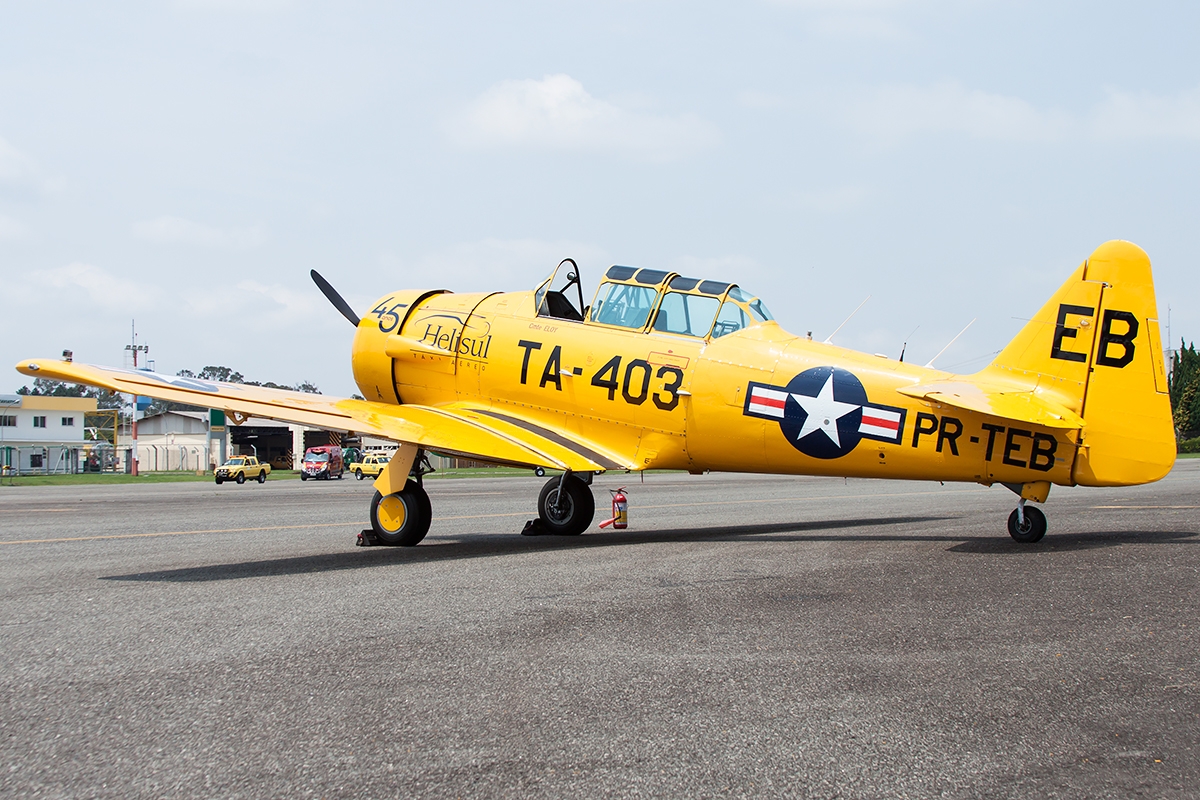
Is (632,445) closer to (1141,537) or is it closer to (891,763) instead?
(1141,537)

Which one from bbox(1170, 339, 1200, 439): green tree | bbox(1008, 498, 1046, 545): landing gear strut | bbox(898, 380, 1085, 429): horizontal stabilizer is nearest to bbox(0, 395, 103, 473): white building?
bbox(898, 380, 1085, 429): horizontal stabilizer

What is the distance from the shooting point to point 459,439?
1132cm

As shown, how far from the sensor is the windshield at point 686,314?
37.9ft

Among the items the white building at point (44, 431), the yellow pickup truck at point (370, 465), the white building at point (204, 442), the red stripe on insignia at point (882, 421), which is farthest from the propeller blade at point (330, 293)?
the white building at point (44, 431)

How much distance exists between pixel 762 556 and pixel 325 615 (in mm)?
4526

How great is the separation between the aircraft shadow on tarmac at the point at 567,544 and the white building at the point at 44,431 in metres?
86.9

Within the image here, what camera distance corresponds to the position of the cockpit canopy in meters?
11.5

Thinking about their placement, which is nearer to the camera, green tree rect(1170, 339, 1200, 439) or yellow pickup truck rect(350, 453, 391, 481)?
yellow pickup truck rect(350, 453, 391, 481)

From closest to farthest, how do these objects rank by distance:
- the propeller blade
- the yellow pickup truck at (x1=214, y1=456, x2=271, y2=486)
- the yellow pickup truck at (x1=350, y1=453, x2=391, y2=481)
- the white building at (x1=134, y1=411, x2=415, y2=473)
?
the propeller blade, the yellow pickup truck at (x1=214, y1=456, x2=271, y2=486), the yellow pickup truck at (x1=350, y1=453, x2=391, y2=481), the white building at (x1=134, y1=411, x2=415, y2=473)

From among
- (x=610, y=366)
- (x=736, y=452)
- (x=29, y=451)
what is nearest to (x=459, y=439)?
(x=610, y=366)

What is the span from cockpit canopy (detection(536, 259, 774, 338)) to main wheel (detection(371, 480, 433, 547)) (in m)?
3.30

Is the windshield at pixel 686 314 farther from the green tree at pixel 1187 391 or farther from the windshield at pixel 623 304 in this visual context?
the green tree at pixel 1187 391

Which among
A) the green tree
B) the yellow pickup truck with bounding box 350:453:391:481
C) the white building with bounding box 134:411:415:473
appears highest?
the green tree

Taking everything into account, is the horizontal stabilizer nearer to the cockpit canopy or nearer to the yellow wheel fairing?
the cockpit canopy
